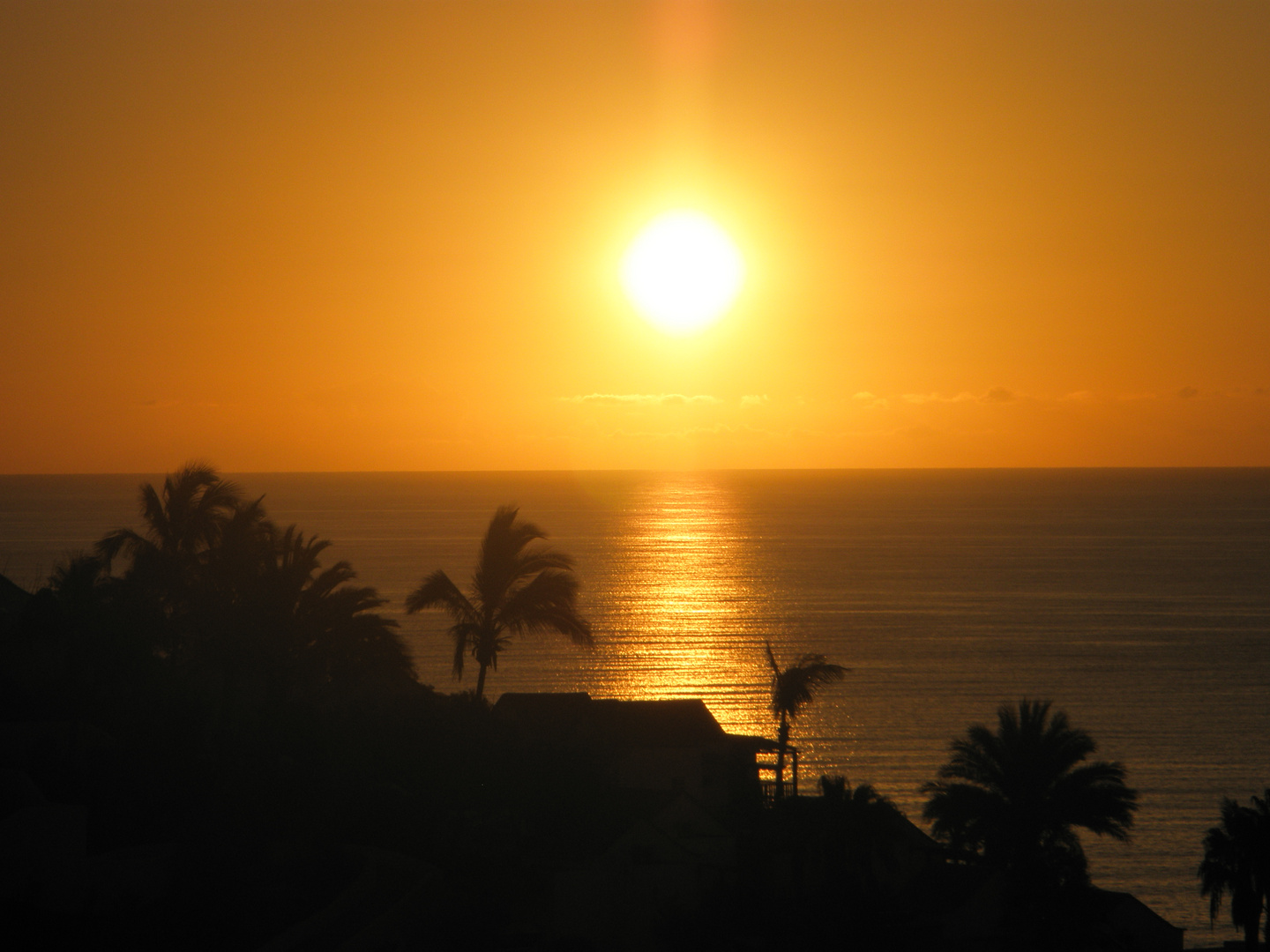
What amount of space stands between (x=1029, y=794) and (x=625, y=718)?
13.0 meters

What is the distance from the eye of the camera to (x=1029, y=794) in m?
24.4

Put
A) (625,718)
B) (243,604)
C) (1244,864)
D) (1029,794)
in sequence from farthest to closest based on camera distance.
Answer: (625,718) < (243,604) < (1029,794) < (1244,864)

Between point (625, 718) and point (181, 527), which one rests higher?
point (181, 527)

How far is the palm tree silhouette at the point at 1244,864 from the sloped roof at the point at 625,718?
1350cm

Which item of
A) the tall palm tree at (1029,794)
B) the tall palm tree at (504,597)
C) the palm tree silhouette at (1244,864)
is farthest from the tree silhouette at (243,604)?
the palm tree silhouette at (1244,864)

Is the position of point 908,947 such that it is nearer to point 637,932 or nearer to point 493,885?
point 637,932

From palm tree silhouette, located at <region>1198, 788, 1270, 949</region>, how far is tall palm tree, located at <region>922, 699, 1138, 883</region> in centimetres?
182

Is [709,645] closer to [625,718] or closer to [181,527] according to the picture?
[625,718]

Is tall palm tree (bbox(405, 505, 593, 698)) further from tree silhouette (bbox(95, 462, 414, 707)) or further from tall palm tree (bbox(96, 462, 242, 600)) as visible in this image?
tall palm tree (bbox(96, 462, 242, 600))

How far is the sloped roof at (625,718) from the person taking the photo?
3139 centimetres

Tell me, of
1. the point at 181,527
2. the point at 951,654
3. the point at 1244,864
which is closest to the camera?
the point at 1244,864

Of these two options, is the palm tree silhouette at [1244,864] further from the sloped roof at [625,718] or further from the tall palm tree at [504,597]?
the tall palm tree at [504,597]

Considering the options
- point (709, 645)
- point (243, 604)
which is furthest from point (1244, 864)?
point (709, 645)

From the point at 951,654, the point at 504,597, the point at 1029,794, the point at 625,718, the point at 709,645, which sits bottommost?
the point at 1029,794
